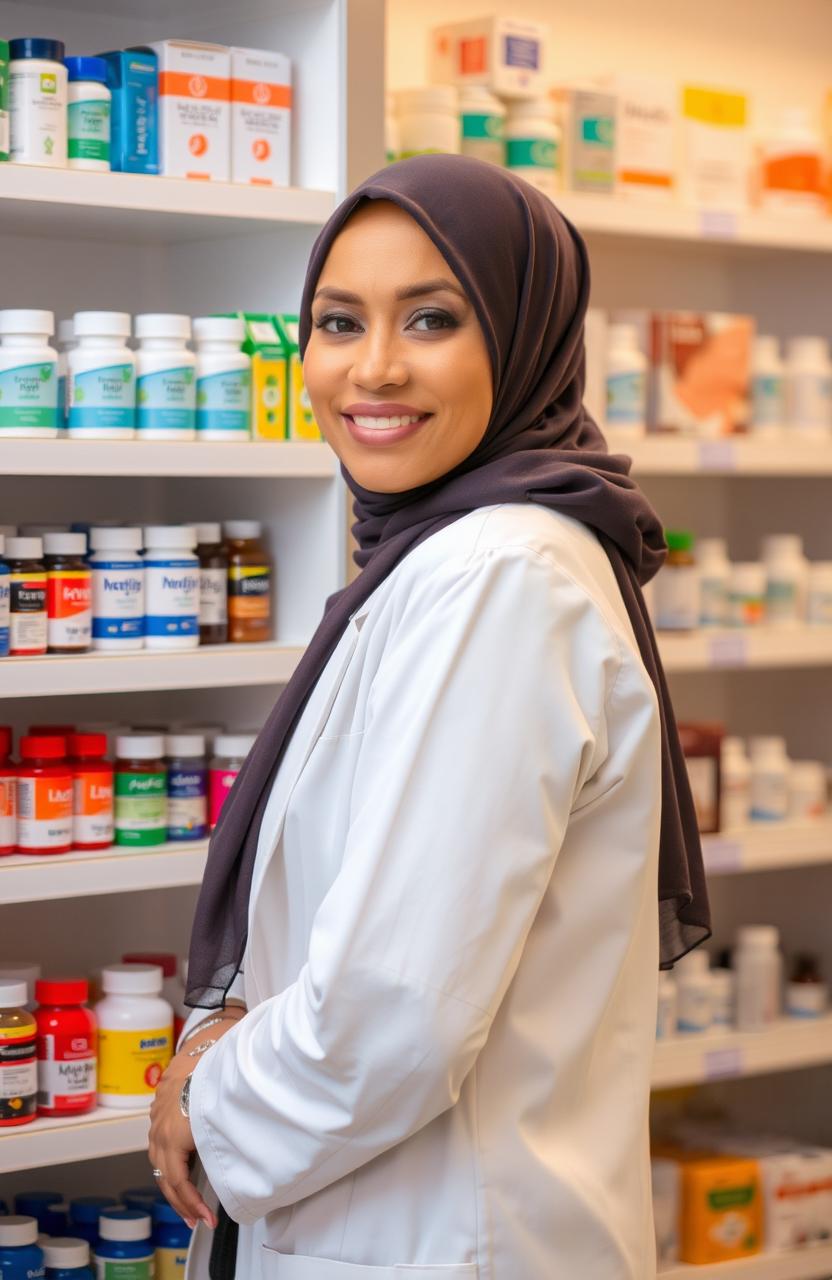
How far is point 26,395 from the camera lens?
2.01 metres

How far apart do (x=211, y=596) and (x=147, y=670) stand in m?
0.18

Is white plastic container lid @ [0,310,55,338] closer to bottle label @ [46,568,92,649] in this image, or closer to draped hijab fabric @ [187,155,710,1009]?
bottle label @ [46,568,92,649]

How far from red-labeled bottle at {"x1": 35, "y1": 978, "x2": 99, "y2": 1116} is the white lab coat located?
741mm

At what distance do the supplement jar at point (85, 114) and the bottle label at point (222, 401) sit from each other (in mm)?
311

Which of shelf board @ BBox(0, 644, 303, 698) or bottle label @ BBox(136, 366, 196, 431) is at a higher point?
bottle label @ BBox(136, 366, 196, 431)

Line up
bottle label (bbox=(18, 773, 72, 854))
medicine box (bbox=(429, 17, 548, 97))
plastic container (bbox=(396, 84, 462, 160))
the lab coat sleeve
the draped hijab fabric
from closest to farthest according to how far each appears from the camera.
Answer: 1. the lab coat sleeve
2. the draped hijab fabric
3. bottle label (bbox=(18, 773, 72, 854))
4. plastic container (bbox=(396, 84, 462, 160))
5. medicine box (bbox=(429, 17, 548, 97))

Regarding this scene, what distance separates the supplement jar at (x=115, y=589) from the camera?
214cm

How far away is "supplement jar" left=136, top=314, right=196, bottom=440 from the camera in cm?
211

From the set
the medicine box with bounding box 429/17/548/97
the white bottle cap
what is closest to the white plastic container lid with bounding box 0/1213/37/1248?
the white bottle cap

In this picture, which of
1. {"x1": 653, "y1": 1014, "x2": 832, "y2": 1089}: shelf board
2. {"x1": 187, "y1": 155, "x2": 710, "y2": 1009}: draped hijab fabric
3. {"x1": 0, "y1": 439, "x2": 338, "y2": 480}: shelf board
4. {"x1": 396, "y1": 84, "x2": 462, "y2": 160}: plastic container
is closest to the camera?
{"x1": 187, "y1": 155, "x2": 710, "y2": 1009}: draped hijab fabric

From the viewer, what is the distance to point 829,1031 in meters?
2.97

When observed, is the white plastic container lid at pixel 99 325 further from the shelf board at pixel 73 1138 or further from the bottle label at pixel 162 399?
the shelf board at pixel 73 1138

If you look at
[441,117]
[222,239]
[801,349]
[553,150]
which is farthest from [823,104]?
[222,239]

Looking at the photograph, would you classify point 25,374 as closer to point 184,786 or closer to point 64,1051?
point 184,786
